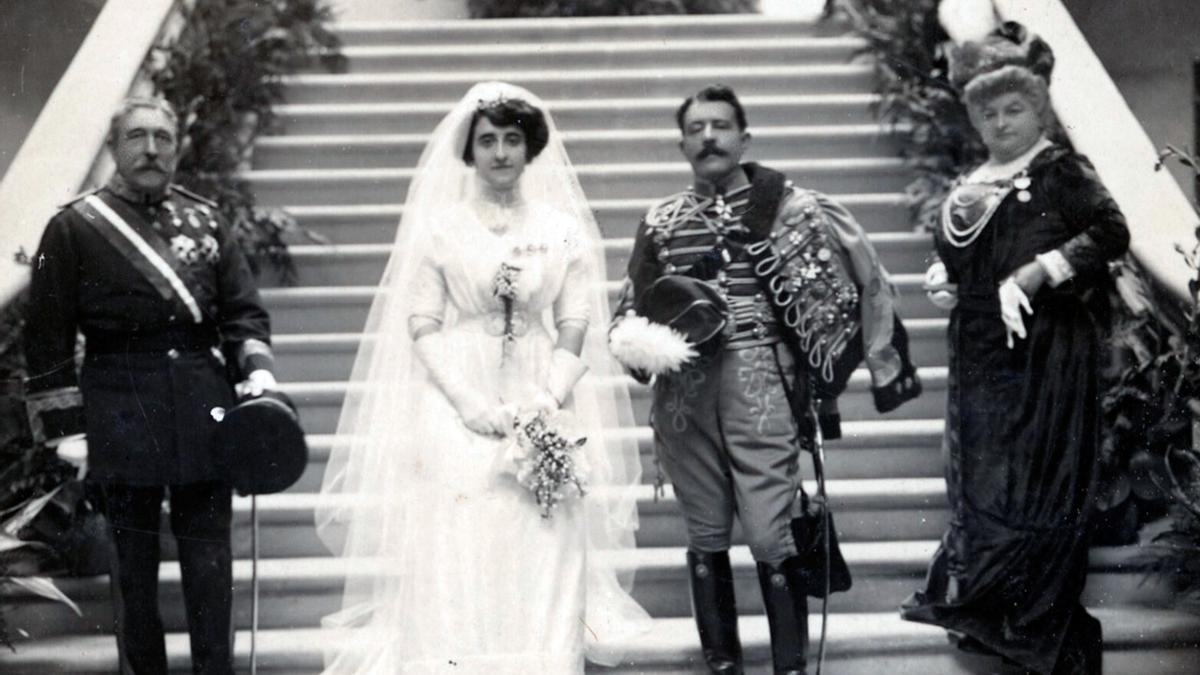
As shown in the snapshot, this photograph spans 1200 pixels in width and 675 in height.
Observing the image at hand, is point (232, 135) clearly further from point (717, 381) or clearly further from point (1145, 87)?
point (1145, 87)

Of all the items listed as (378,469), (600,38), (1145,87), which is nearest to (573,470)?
(378,469)

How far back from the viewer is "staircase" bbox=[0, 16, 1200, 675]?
4.12 m

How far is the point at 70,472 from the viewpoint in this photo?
4285 mm

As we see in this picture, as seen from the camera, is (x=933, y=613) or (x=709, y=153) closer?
(x=709, y=153)

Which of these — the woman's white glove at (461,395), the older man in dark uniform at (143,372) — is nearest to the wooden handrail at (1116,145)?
the woman's white glove at (461,395)

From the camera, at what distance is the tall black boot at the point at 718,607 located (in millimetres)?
Answer: 3879

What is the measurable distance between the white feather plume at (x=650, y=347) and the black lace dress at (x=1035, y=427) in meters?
1.01

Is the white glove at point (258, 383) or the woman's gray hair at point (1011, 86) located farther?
the woman's gray hair at point (1011, 86)

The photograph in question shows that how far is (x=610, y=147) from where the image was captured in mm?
5969

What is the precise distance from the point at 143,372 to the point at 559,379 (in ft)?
4.14

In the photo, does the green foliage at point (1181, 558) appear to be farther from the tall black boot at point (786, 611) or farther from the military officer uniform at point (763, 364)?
the tall black boot at point (786, 611)

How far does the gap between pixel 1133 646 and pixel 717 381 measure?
1618 millimetres

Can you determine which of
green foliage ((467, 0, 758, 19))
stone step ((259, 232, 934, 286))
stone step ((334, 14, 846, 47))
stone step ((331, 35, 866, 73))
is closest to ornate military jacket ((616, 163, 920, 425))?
stone step ((259, 232, 934, 286))

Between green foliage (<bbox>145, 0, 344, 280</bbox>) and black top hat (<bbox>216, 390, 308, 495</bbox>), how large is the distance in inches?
67.3
